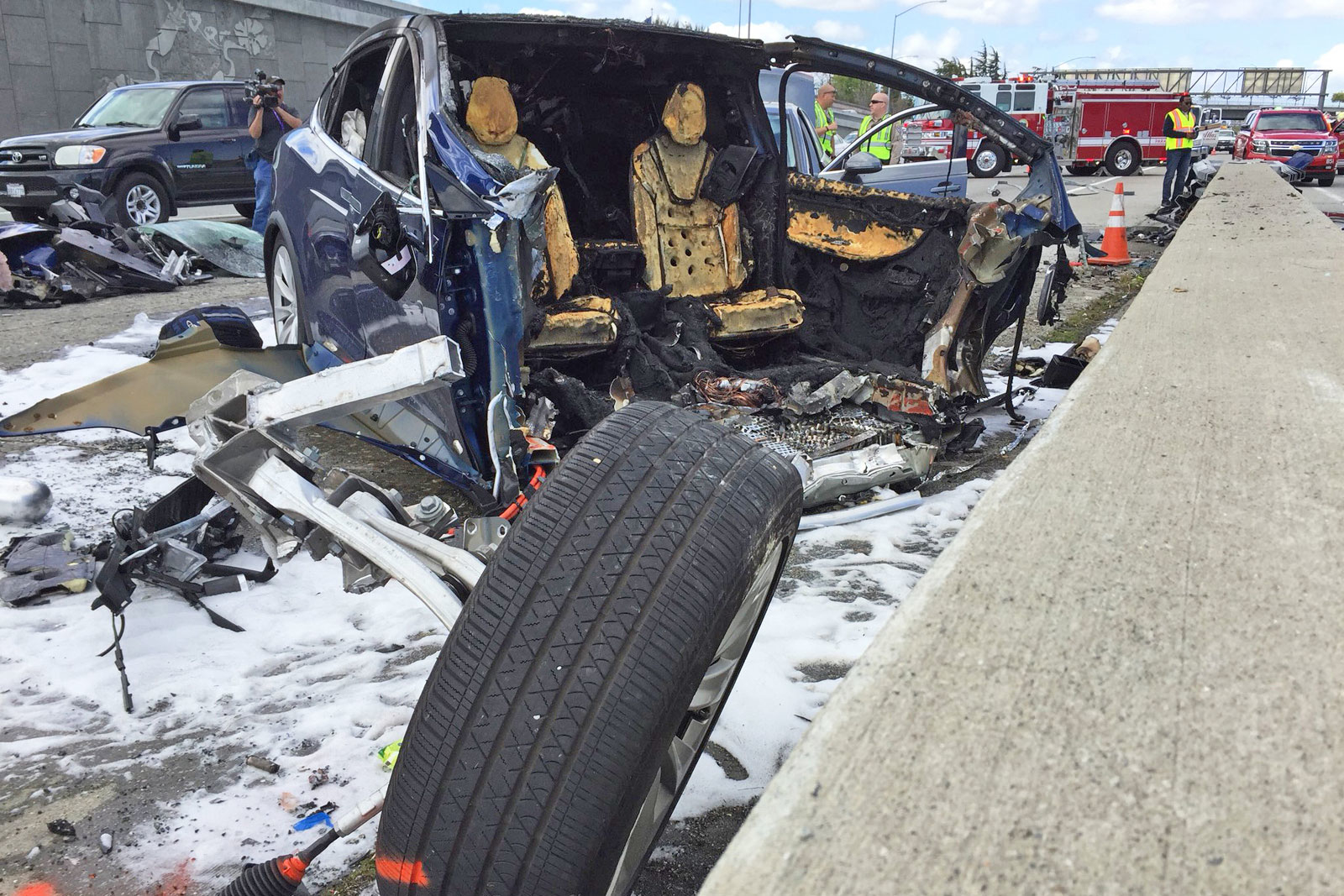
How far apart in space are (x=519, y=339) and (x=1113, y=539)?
190 centimetres

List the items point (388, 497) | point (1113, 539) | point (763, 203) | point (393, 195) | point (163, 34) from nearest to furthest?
point (1113, 539)
point (388, 497)
point (393, 195)
point (763, 203)
point (163, 34)

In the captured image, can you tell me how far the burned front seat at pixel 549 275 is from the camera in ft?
13.2

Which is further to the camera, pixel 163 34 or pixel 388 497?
pixel 163 34

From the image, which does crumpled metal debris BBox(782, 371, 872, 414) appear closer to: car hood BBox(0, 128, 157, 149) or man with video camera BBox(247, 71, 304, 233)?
man with video camera BBox(247, 71, 304, 233)

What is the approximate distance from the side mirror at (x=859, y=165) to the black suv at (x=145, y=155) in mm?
8507

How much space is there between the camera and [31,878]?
187 centimetres

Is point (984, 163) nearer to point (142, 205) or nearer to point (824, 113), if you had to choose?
point (824, 113)

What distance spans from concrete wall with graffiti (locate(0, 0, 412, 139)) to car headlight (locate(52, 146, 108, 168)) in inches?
379

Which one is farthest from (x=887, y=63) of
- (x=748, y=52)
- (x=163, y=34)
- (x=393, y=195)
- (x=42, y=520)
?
(x=163, y=34)

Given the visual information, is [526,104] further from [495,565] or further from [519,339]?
[495,565]

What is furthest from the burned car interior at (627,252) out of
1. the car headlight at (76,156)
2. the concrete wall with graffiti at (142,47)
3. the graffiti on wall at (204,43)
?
the graffiti on wall at (204,43)

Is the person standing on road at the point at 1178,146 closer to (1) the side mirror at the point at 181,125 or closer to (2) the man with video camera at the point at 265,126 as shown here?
Result: (2) the man with video camera at the point at 265,126

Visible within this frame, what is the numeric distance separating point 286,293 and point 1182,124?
13.9 meters

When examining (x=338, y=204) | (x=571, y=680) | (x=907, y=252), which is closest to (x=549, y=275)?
(x=338, y=204)
